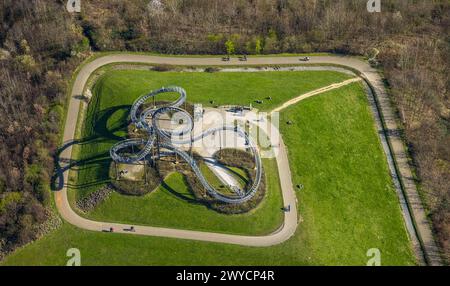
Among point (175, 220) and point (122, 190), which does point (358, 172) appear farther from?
point (122, 190)

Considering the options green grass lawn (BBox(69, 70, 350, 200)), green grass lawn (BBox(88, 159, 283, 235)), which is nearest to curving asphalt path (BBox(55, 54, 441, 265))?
green grass lawn (BBox(88, 159, 283, 235))

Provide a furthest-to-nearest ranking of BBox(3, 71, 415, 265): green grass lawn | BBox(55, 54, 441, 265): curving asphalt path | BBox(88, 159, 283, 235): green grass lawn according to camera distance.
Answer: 1. BBox(88, 159, 283, 235): green grass lawn
2. BBox(55, 54, 441, 265): curving asphalt path
3. BBox(3, 71, 415, 265): green grass lawn

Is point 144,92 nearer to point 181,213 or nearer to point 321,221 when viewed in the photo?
point 181,213

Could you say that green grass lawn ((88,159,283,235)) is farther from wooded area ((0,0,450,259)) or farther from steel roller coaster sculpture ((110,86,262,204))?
wooded area ((0,0,450,259))

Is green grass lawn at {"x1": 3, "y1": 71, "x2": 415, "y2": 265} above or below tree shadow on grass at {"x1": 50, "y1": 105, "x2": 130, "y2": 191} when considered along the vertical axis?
below

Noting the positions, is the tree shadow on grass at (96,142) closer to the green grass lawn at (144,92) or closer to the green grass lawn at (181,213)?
the green grass lawn at (144,92)

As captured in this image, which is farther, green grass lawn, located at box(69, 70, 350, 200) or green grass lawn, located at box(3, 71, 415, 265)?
green grass lawn, located at box(69, 70, 350, 200)
